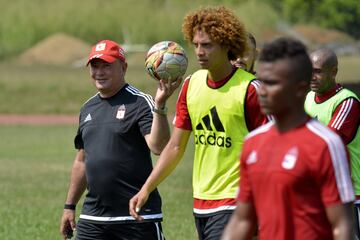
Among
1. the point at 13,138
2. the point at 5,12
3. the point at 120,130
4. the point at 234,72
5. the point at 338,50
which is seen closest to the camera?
the point at 234,72

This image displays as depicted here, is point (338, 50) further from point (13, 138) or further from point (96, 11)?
point (13, 138)

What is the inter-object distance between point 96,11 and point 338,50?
1986cm

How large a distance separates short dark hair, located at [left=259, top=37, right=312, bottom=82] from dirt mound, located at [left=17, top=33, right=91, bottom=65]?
65.9m

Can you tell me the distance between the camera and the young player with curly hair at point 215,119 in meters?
7.02

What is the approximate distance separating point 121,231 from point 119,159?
545 mm

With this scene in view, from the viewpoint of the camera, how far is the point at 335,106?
846cm

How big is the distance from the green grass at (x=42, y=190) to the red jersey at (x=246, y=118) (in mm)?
5390

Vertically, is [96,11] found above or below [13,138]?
above

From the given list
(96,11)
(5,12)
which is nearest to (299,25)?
(96,11)

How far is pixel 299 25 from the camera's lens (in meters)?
98.6

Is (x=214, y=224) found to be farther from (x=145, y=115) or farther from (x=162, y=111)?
(x=145, y=115)

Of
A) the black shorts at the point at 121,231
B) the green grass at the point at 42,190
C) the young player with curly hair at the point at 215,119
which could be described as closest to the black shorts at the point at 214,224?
the young player with curly hair at the point at 215,119

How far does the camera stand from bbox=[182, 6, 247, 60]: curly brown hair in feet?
23.2

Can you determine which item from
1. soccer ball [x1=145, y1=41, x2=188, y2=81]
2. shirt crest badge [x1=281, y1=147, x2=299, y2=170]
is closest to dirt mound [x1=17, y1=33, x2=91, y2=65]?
soccer ball [x1=145, y1=41, x2=188, y2=81]
